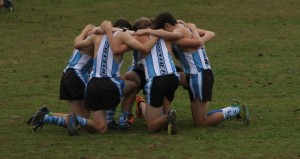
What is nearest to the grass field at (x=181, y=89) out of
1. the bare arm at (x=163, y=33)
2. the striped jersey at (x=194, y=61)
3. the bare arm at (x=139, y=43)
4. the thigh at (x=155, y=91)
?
the thigh at (x=155, y=91)

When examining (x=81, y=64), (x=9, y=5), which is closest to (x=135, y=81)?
(x=81, y=64)

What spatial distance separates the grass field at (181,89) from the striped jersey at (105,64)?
0.85 m

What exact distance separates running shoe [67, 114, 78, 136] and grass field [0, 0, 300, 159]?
A: 151mm

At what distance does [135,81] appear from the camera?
495 inches

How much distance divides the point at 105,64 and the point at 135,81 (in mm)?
953

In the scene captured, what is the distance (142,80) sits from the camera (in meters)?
12.7

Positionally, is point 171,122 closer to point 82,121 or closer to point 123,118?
point 123,118

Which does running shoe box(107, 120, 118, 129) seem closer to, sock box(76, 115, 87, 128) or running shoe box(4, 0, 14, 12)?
sock box(76, 115, 87, 128)

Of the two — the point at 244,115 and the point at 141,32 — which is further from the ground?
the point at 141,32

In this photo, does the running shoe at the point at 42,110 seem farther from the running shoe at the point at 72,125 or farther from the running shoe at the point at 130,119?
the running shoe at the point at 130,119

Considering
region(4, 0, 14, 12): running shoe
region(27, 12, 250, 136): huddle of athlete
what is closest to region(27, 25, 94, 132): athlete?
region(27, 12, 250, 136): huddle of athlete

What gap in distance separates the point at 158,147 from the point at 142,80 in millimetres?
2267

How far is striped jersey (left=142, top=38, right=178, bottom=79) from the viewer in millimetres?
11672

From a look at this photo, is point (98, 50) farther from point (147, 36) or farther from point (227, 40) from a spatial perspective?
point (227, 40)
